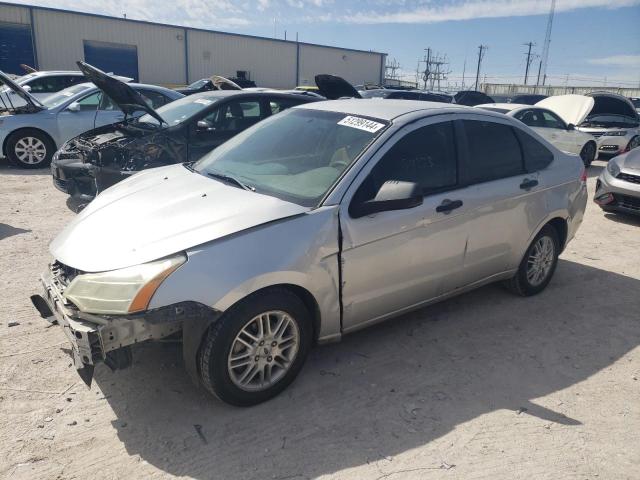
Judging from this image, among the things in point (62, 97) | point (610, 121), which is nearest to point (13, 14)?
point (62, 97)

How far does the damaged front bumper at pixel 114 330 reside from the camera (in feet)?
8.16

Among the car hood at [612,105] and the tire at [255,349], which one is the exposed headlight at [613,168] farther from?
the car hood at [612,105]

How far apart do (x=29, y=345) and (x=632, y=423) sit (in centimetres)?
389

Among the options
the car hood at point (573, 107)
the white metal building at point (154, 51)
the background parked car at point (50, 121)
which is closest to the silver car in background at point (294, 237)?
the background parked car at point (50, 121)

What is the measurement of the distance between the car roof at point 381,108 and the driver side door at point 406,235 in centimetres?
16

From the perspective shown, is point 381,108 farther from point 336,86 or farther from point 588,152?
point 588,152

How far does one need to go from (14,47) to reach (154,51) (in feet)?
26.7

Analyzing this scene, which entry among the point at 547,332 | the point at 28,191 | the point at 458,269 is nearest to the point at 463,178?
the point at 458,269

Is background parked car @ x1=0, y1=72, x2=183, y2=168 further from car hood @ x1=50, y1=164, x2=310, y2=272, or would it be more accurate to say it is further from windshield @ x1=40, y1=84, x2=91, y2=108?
car hood @ x1=50, y1=164, x2=310, y2=272

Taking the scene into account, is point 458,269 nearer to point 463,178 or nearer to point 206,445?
point 463,178

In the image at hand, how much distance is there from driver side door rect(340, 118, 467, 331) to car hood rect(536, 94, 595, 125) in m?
10.8

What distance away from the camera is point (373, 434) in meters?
2.79

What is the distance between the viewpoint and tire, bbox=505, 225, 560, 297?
452cm

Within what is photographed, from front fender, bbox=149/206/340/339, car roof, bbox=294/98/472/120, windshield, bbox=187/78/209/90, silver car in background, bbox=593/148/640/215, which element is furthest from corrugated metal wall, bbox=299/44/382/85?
front fender, bbox=149/206/340/339
